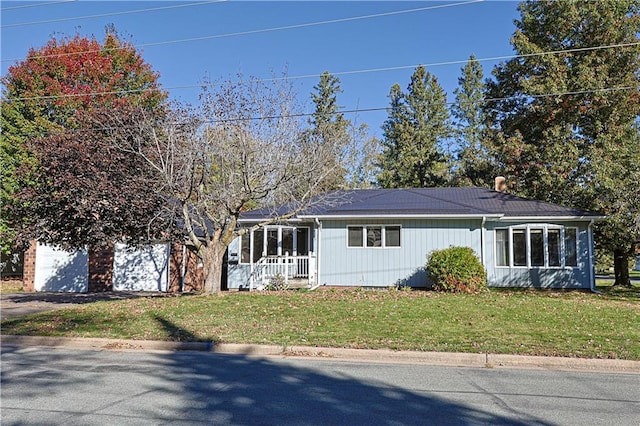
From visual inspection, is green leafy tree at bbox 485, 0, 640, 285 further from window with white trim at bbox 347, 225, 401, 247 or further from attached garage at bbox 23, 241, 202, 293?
attached garage at bbox 23, 241, 202, 293

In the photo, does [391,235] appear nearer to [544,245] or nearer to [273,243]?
[273,243]

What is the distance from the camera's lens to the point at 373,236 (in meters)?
20.2

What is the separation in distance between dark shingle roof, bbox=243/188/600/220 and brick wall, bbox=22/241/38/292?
9540 millimetres

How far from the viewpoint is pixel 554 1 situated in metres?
26.7

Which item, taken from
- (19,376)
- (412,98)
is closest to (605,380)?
(19,376)

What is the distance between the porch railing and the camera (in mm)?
19578

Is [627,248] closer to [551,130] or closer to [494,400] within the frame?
[551,130]

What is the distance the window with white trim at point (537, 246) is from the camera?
1962cm

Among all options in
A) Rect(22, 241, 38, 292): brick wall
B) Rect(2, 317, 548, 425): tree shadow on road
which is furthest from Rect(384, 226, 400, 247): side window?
Rect(22, 241, 38, 292): brick wall

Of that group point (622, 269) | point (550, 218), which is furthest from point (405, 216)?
point (622, 269)

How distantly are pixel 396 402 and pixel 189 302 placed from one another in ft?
30.9

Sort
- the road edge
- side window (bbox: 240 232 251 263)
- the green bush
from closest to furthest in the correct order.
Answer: the road edge, the green bush, side window (bbox: 240 232 251 263)

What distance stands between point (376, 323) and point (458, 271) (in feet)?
23.0

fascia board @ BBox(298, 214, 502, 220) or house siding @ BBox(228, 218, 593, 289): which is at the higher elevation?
fascia board @ BBox(298, 214, 502, 220)
